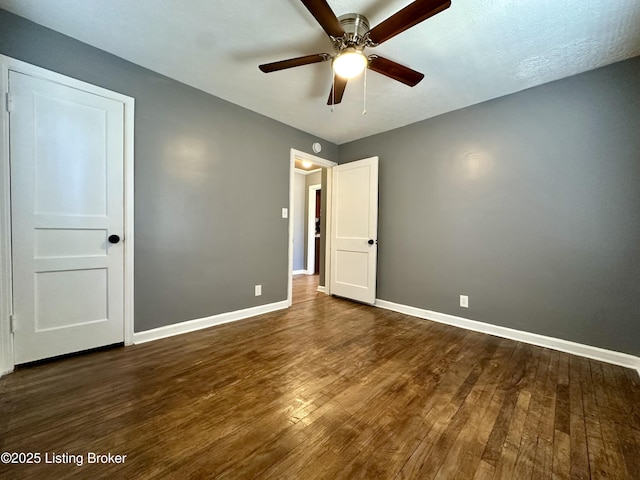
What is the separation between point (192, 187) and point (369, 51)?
2.01 meters

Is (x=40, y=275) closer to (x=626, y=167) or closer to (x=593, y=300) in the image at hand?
(x=593, y=300)

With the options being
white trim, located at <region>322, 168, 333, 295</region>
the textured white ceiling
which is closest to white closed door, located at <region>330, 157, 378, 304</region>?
white trim, located at <region>322, 168, 333, 295</region>

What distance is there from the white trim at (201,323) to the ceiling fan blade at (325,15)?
2.70 meters

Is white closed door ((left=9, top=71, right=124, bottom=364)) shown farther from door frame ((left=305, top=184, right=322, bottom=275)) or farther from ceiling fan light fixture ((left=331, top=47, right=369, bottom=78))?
door frame ((left=305, top=184, right=322, bottom=275))

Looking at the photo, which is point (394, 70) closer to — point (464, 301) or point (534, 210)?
point (534, 210)

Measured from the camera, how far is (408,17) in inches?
54.7

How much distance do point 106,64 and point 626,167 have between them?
14.1 ft

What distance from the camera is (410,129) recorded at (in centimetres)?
328

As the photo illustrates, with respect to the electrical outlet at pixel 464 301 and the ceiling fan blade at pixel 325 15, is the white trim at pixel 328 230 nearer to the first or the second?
the electrical outlet at pixel 464 301

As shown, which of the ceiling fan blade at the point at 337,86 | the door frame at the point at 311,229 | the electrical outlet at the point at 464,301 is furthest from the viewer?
the door frame at the point at 311,229

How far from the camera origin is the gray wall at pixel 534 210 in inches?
81.0

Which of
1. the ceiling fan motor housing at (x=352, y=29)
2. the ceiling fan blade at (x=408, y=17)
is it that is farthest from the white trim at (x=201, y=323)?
the ceiling fan blade at (x=408, y=17)

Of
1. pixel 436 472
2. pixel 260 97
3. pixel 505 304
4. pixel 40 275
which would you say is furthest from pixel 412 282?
pixel 40 275

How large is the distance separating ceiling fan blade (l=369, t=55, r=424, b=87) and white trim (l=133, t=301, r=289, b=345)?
8.88ft
